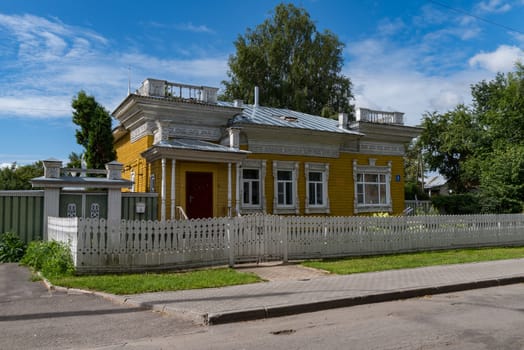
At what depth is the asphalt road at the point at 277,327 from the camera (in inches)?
219

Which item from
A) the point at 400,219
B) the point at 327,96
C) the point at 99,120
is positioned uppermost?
the point at 327,96

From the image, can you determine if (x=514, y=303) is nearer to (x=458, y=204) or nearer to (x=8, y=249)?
(x=8, y=249)

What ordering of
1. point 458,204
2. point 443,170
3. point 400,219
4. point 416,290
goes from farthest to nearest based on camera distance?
point 443,170
point 458,204
point 400,219
point 416,290

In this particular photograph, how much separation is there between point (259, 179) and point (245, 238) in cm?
764

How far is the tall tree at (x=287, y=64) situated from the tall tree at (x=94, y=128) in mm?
21103

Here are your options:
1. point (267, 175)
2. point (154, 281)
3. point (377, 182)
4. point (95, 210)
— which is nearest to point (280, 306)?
point (154, 281)

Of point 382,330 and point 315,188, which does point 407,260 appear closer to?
point 382,330

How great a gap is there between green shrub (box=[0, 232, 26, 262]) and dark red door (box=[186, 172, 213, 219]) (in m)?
6.01

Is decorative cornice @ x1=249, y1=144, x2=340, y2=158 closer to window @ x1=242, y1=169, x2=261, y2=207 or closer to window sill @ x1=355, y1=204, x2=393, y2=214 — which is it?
window @ x1=242, y1=169, x2=261, y2=207

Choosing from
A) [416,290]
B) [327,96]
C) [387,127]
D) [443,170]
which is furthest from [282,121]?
[443,170]

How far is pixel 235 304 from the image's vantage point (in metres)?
7.49

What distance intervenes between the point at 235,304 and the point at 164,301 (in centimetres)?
123

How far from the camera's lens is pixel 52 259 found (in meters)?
10.7

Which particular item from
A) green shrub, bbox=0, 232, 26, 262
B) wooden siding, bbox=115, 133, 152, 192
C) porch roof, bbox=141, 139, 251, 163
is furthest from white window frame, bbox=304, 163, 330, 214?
green shrub, bbox=0, 232, 26, 262
